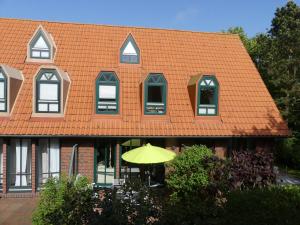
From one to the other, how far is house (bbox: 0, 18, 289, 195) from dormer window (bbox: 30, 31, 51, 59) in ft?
0.17

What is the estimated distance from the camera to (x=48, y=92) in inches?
656

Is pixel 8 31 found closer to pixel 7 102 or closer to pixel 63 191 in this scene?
pixel 7 102

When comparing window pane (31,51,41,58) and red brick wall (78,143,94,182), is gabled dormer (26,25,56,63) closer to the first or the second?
window pane (31,51,41,58)

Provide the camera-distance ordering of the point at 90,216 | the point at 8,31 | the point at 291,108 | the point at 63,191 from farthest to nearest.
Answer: the point at 291,108 < the point at 8,31 < the point at 63,191 < the point at 90,216

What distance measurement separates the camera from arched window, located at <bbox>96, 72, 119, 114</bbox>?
1719 cm

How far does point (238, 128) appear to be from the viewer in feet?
58.5

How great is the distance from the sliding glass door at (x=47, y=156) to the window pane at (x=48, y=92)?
2023 mm

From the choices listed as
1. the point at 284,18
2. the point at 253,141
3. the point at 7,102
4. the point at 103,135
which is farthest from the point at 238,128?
the point at 284,18

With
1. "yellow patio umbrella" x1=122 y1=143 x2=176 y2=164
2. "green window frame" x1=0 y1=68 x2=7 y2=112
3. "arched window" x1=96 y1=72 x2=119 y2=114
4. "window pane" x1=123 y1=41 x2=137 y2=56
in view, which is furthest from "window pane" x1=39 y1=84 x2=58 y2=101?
"yellow patio umbrella" x1=122 y1=143 x2=176 y2=164

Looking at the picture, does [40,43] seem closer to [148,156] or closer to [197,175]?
[148,156]

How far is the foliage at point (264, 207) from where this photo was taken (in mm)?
9398

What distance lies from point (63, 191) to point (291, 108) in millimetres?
24660

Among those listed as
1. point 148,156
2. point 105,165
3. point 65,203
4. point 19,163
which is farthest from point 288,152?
point 65,203

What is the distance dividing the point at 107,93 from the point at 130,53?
11.0 feet
